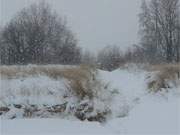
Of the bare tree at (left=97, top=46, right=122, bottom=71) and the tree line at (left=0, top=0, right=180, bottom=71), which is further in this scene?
the tree line at (left=0, top=0, right=180, bottom=71)

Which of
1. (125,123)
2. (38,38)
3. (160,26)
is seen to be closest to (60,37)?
(38,38)

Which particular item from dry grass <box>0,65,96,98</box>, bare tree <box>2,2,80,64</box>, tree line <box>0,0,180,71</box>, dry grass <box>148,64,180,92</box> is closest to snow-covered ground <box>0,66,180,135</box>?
dry grass <box>0,65,96,98</box>

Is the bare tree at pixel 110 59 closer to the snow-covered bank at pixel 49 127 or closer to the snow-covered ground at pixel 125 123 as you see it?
the snow-covered ground at pixel 125 123

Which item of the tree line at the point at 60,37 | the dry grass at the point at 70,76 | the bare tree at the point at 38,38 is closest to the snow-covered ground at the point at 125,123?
the dry grass at the point at 70,76

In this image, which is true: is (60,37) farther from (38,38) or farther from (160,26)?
(160,26)

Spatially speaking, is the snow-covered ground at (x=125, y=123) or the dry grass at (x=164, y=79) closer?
the snow-covered ground at (x=125, y=123)

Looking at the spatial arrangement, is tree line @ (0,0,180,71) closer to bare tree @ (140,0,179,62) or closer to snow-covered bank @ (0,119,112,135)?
bare tree @ (140,0,179,62)

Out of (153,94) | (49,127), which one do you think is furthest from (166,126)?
(153,94)

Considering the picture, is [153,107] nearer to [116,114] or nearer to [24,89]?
[116,114]

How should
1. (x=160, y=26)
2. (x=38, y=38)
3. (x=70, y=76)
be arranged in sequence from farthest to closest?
(x=38, y=38)
(x=160, y=26)
(x=70, y=76)

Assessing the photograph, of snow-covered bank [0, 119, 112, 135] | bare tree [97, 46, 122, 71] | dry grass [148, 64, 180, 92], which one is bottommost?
snow-covered bank [0, 119, 112, 135]

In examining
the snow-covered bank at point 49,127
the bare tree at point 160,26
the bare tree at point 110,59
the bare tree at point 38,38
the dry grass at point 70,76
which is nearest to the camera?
the snow-covered bank at point 49,127

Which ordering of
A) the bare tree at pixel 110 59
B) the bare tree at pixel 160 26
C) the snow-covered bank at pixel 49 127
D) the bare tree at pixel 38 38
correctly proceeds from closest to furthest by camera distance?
the snow-covered bank at pixel 49 127 < the bare tree at pixel 110 59 < the bare tree at pixel 160 26 < the bare tree at pixel 38 38

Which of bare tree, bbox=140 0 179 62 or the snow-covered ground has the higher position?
bare tree, bbox=140 0 179 62
